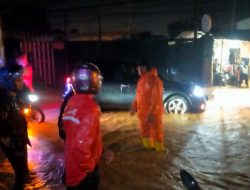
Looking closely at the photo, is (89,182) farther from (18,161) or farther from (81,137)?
(18,161)

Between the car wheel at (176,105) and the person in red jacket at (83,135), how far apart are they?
8271mm

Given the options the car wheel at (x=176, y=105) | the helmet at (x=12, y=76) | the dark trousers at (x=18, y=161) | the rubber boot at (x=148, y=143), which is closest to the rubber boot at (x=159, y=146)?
the rubber boot at (x=148, y=143)

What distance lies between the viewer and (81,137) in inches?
128

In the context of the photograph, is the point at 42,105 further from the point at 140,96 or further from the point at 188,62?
the point at 188,62

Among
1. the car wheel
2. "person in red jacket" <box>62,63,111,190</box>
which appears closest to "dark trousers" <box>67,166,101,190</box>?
"person in red jacket" <box>62,63,111,190</box>

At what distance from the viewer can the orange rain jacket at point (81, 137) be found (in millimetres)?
3248

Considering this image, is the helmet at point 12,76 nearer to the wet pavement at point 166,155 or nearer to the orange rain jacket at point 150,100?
the wet pavement at point 166,155

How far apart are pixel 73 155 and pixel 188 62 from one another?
16918 mm

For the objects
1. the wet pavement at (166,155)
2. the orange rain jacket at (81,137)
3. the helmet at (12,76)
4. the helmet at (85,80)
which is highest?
the helmet at (85,80)

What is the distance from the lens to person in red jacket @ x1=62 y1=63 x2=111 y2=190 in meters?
3.25

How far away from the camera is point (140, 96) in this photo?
7309 mm

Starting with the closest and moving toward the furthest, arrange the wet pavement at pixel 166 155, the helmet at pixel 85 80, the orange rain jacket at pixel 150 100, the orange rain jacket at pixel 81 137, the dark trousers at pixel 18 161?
the orange rain jacket at pixel 81 137 < the helmet at pixel 85 80 < the dark trousers at pixel 18 161 < the wet pavement at pixel 166 155 < the orange rain jacket at pixel 150 100

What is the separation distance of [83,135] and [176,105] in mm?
8552

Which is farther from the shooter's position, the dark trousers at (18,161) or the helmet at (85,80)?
the dark trousers at (18,161)
